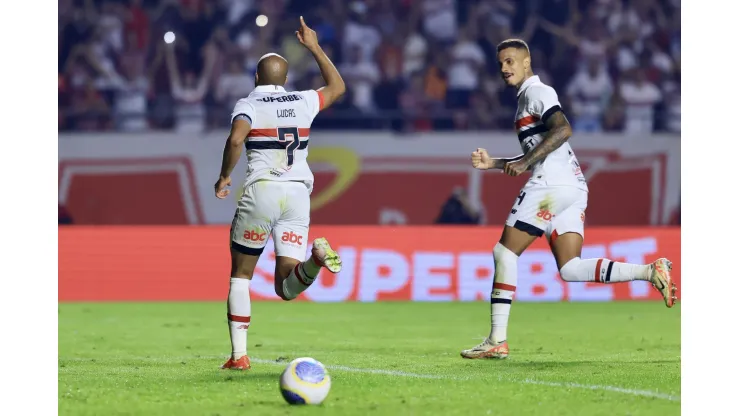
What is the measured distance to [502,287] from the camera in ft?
29.0

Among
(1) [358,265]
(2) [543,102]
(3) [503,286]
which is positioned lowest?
(1) [358,265]

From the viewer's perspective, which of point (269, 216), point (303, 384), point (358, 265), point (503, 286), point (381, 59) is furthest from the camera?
point (381, 59)

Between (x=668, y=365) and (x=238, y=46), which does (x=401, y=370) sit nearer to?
(x=668, y=365)

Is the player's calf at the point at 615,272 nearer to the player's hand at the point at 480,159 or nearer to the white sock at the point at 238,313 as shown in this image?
the player's hand at the point at 480,159

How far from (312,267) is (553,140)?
6.91 feet

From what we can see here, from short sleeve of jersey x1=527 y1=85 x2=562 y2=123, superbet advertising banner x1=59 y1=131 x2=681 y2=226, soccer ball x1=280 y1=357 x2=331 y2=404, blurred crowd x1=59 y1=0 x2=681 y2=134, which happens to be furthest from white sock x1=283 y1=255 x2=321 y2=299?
blurred crowd x1=59 y1=0 x2=681 y2=134

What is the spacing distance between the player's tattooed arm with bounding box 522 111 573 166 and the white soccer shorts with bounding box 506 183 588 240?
0.93ft

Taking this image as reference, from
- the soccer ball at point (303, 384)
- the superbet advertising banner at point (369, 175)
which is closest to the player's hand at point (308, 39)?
the soccer ball at point (303, 384)

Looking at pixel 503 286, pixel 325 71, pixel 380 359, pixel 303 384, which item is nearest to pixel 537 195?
pixel 503 286

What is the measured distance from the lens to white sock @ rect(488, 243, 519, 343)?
28.9ft

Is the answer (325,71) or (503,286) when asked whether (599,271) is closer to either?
(503,286)

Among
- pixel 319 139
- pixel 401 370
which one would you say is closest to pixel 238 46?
pixel 319 139

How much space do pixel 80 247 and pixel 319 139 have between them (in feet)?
14.5

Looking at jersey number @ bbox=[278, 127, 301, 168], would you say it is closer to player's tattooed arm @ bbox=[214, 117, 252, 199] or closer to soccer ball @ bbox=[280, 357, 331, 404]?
player's tattooed arm @ bbox=[214, 117, 252, 199]
